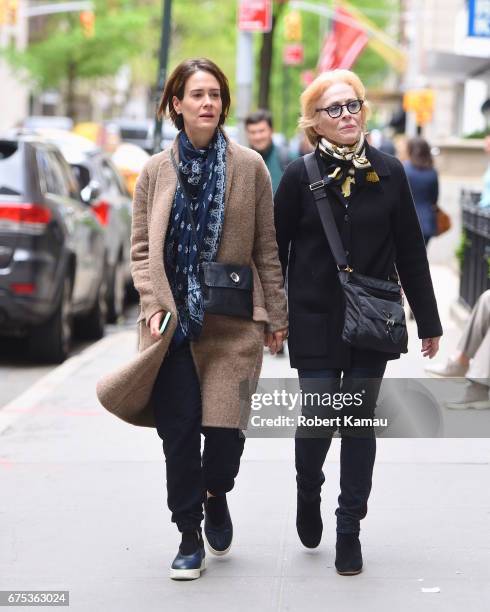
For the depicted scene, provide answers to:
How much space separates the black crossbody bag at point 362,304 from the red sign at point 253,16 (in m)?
11.3

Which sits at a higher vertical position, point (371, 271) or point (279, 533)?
point (371, 271)

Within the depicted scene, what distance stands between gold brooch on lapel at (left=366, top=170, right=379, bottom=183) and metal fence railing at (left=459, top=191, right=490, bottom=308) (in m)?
5.90

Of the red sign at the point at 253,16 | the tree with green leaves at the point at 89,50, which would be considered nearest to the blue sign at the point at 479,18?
the red sign at the point at 253,16

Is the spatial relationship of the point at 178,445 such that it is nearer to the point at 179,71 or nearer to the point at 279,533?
the point at 279,533

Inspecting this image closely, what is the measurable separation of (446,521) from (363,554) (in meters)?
0.60

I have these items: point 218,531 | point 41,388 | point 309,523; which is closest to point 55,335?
point 41,388

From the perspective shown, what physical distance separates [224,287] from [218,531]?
963 millimetres

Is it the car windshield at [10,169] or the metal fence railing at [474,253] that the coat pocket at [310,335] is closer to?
the metal fence railing at [474,253]

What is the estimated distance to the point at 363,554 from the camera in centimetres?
527

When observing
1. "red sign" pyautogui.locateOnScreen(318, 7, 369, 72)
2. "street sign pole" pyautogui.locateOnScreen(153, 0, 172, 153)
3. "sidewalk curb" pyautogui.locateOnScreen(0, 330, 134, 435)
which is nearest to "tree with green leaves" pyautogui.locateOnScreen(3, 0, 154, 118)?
"red sign" pyautogui.locateOnScreen(318, 7, 369, 72)

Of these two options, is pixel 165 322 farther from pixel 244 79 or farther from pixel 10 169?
pixel 244 79

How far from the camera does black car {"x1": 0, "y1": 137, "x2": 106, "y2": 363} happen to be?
1052cm

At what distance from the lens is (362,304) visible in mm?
4832

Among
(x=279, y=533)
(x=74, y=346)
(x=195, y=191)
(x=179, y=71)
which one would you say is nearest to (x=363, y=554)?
(x=279, y=533)
